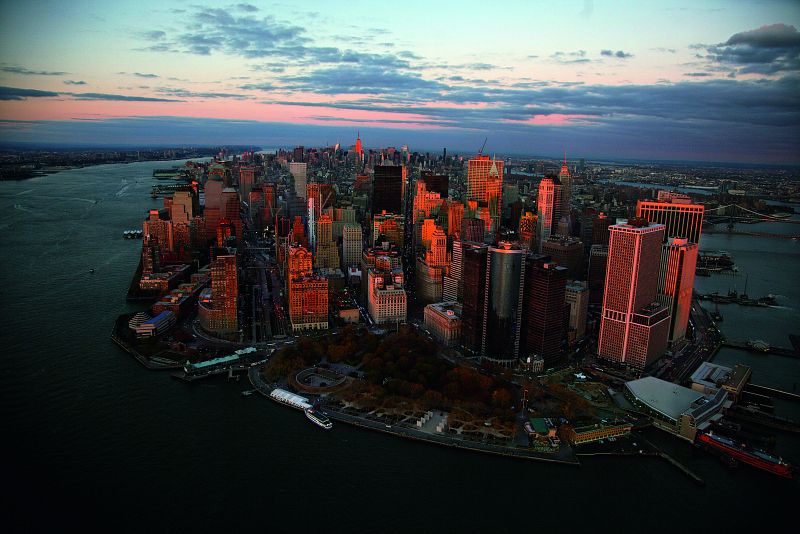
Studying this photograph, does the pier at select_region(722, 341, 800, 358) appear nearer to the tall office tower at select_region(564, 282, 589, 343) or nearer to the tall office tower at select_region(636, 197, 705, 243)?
the tall office tower at select_region(636, 197, 705, 243)

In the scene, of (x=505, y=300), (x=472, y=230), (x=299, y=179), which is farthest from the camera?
(x=299, y=179)

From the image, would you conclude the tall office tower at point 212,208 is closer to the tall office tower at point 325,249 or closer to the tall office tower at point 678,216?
the tall office tower at point 325,249

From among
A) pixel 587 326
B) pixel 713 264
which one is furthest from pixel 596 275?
pixel 713 264

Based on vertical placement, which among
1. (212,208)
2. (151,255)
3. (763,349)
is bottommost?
(763,349)

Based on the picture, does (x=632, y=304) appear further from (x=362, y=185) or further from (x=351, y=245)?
(x=362, y=185)

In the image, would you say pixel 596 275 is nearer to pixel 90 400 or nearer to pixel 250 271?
pixel 250 271

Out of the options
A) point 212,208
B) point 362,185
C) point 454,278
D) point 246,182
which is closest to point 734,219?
point 454,278

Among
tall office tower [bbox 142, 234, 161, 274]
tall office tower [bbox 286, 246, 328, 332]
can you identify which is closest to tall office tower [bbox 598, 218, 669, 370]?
tall office tower [bbox 286, 246, 328, 332]
